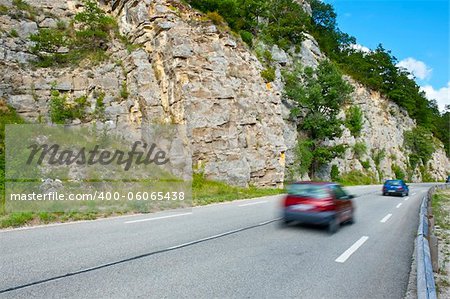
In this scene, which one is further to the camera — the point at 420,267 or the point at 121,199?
the point at 121,199

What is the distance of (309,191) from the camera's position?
9375 millimetres

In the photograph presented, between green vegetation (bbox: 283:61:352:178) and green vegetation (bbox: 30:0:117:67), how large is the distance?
20667mm

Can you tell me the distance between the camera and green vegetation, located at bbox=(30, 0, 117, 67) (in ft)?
75.0

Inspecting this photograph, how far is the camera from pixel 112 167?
18672 mm

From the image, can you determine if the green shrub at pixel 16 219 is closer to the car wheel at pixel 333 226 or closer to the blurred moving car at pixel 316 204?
the blurred moving car at pixel 316 204

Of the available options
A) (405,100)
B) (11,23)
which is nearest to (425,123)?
(405,100)

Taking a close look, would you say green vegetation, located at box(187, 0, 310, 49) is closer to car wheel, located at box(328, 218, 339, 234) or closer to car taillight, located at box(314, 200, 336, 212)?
car taillight, located at box(314, 200, 336, 212)

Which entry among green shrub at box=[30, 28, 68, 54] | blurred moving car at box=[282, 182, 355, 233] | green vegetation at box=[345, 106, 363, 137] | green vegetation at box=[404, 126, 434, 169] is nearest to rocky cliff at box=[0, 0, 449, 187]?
green shrub at box=[30, 28, 68, 54]

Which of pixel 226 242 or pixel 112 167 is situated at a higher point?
pixel 112 167

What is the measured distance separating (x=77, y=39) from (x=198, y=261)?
25039 mm

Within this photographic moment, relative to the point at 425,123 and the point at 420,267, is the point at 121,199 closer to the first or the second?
the point at 420,267

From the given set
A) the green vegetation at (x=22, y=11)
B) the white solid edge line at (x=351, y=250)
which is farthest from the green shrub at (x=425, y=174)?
the green vegetation at (x=22, y=11)

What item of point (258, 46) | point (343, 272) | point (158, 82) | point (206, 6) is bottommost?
point (343, 272)

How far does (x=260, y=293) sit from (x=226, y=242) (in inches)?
118
